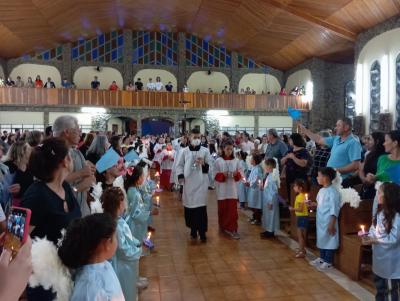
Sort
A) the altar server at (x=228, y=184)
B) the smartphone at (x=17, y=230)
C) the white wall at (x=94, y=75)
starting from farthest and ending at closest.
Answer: the white wall at (x=94, y=75) → the altar server at (x=228, y=184) → the smartphone at (x=17, y=230)

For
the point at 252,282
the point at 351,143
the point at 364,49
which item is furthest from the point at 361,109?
the point at 252,282

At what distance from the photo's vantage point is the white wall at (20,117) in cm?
2069

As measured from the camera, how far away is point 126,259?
3.41 metres

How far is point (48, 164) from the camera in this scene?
8.30 feet

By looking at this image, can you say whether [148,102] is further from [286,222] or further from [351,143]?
[351,143]

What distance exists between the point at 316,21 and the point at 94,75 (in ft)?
45.1

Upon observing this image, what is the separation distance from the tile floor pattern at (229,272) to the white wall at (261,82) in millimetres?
19698

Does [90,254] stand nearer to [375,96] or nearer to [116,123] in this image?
[375,96]

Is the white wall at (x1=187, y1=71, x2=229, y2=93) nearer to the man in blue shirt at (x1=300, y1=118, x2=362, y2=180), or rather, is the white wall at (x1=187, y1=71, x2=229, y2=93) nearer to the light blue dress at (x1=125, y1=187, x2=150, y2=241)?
the man in blue shirt at (x1=300, y1=118, x2=362, y2=180)

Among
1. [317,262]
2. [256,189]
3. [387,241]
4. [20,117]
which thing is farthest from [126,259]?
[20,117]

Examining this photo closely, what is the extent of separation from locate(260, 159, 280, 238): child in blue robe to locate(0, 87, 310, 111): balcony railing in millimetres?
15821

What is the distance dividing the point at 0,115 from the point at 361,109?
58.3 ft

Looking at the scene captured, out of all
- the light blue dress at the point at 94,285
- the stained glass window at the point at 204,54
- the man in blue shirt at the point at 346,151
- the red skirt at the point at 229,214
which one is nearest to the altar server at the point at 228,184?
the red skirt at the point at 229,214

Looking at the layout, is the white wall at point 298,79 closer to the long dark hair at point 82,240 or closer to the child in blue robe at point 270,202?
the child in blue robe at point 270,202
